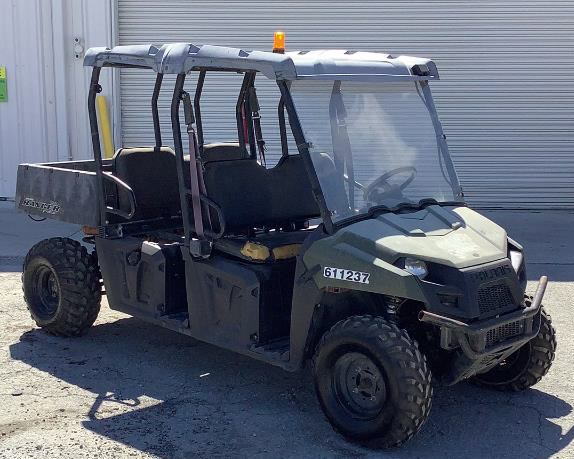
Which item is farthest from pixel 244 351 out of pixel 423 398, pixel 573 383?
pixel 573 383

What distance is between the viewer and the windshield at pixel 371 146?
16.3 ft

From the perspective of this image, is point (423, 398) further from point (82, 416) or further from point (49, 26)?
point (49, 26)

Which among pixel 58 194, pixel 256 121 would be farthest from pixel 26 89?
pixel 256 121

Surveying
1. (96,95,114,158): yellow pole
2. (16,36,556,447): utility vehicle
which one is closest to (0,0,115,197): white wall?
(96,95,114,158): yellow pole

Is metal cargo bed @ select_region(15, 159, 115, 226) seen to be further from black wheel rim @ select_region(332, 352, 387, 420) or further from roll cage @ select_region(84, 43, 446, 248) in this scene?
black wheel rim @ select_region(332, 352, 387, 420)

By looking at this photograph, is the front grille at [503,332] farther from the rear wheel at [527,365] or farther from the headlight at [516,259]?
the rear wheel at [527,365]

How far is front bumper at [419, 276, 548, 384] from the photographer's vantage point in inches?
174

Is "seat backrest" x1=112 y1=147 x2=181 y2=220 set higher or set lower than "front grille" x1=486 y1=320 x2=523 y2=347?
higher

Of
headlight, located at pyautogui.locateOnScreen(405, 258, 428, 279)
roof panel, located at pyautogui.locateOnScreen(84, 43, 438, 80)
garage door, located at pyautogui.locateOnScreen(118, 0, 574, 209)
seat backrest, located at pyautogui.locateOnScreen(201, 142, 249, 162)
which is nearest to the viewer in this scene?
headlight, located at pyautogui.locateOnScreen(405, 258, 428, 279)

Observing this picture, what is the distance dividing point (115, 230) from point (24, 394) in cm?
132

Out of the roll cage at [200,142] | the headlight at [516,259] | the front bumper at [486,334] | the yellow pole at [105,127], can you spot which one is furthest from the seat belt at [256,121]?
the yellow pole at [105,127]

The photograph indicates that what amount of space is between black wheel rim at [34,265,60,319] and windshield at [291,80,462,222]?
2.48 m

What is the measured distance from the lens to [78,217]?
6.21 metres

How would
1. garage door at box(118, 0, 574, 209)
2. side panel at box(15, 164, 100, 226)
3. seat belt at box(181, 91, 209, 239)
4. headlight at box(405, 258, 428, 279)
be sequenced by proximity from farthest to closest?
garage door at box(118, 0, 574, 209) → side panel at box(15, 164, 100, 226) → seat belt at box(181, 91, 209, 239) → headlight at box(405, 258, 428, 279)
